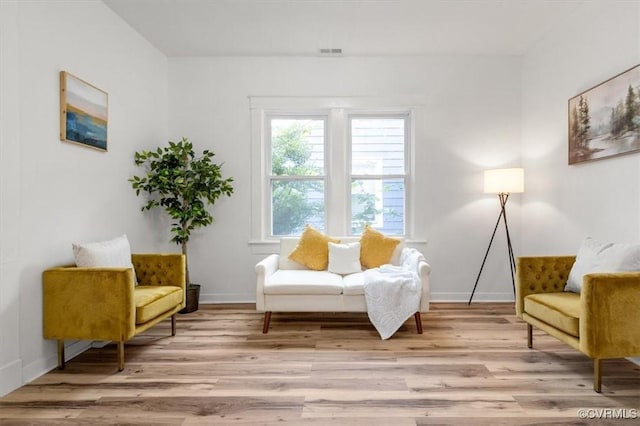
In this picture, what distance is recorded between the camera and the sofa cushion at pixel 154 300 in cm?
271

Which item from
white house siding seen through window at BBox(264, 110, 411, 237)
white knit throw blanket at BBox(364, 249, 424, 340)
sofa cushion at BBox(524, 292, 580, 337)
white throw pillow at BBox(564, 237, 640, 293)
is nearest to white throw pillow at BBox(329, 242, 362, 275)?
white knit throw blanket at BBox(364, 249, 424, 340)

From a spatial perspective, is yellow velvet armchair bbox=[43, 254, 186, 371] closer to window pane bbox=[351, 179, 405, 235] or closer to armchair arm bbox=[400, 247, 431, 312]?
armchair arm bbox=[400, 247, 431, 312]

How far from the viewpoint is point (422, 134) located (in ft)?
14.6

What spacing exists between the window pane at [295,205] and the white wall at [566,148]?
239 centimetres

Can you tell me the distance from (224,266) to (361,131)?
2299 millimetres

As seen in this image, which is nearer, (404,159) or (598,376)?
(598,376)

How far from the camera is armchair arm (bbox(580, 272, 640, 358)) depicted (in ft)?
7.25

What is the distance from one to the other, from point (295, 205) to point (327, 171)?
0.57m

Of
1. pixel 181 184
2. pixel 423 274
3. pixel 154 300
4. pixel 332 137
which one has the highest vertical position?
pixel 332 137

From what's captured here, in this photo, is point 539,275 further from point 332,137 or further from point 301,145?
point 301,145

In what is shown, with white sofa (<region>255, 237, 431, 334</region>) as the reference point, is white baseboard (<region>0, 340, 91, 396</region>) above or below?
below

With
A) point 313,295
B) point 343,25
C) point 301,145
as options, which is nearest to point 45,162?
point 313,295

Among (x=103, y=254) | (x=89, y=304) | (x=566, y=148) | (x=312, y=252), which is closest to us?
(x=89, y=304)

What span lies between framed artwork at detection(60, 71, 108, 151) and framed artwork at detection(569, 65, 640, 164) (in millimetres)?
4126
